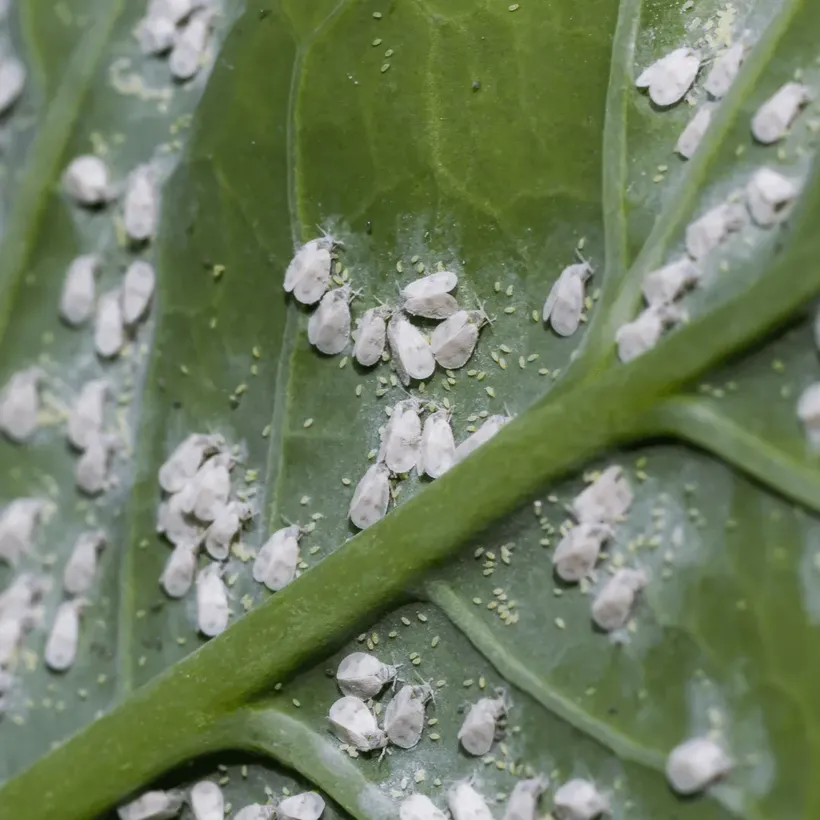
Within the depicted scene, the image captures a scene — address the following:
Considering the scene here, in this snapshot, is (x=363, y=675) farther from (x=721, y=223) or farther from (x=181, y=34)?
(x=181, y=34)

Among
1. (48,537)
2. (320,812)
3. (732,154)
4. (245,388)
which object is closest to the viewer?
(732,154)

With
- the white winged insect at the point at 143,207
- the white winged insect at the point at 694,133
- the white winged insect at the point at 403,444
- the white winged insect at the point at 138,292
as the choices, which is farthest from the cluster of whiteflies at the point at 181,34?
the white winged insect at the point at 694,133

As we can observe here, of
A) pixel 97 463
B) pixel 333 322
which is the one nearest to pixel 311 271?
pixel 333 322

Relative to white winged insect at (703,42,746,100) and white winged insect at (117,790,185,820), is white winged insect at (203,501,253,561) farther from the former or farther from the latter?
white winged insect at (703,42,746,100)

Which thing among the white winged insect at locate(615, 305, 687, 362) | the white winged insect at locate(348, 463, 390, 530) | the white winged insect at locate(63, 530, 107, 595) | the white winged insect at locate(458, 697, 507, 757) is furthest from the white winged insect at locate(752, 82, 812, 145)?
the white winged insect at locate(63, 530, 107, 595)

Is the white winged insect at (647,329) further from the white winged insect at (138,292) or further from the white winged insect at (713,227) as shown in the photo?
the white winged insect at (138,292)

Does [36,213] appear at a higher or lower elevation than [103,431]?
higher

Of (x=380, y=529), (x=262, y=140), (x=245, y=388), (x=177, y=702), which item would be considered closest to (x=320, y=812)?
(x=177, y=702)

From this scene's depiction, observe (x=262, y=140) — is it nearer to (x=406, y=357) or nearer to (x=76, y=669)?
(x=406, y=357)
